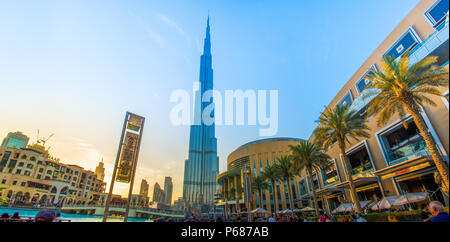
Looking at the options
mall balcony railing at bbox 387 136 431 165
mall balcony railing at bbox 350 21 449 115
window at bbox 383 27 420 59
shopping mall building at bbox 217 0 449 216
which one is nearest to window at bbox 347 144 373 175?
shopping mall building at bbox 217 0 449 216

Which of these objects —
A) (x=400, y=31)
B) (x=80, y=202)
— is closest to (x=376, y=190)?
(x=400, y=31)

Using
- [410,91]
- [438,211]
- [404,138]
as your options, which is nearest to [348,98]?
[404,138]

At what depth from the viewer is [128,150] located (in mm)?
21469

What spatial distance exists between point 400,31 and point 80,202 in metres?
128

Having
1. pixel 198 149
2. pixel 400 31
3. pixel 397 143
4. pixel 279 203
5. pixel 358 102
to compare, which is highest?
pixel 198 149

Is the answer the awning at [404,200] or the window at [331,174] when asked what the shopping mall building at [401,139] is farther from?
the awning at [404,200]

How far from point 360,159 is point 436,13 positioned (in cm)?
2142

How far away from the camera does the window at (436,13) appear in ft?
59.7
